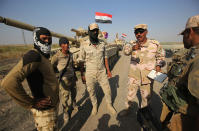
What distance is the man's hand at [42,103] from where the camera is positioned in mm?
1343

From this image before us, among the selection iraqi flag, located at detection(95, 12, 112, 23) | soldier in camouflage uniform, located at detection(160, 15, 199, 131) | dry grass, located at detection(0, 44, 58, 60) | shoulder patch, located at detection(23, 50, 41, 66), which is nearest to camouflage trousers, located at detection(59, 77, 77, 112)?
shoulder patch, located at detection(23, 50, 41, 66)

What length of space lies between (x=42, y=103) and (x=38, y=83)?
25cm

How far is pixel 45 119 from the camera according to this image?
1455 mm

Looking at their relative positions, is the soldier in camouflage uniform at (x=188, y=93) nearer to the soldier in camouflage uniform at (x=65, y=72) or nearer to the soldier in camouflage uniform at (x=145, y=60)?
the soldier in camouflage uniform at (x=145, y=60)

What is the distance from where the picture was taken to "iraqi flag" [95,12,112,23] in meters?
15.0

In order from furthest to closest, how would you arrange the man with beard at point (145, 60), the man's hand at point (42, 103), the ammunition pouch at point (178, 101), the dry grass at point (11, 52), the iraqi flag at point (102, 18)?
the dry grass at point (11, 52) → the iraqi flag at point (102, 18) → the man with beard at point (145, 60) → the man's hand at point (42, 103) → the ammunition pouch at point (178, 101)

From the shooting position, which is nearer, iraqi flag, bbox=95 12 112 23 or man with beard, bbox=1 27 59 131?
man with beard, bbox=1 27 59 131

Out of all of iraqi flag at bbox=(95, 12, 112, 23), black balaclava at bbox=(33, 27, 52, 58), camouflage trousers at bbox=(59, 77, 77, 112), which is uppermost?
iraqi flag at bbox=(95, 12, 112, 23)

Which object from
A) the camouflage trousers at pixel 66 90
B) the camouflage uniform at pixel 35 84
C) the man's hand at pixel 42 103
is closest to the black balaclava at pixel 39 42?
the camouflage uniform at pixel 35 84

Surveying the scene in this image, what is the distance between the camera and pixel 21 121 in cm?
283

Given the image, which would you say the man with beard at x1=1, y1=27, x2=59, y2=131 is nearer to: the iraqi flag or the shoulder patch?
the shoulder patch

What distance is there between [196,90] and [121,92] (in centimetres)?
383

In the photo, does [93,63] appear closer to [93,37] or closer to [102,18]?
[93,37]

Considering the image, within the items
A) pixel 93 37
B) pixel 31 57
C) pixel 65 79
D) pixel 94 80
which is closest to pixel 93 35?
pixel 93 37
